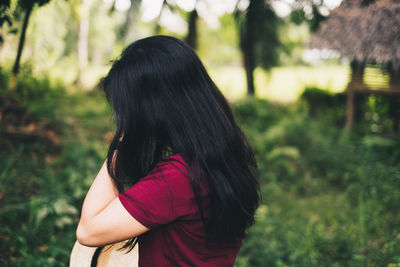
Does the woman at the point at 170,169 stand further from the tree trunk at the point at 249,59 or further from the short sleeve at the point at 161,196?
the tree trunk at the point at 249,59

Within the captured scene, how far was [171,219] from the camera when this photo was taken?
3.44ft

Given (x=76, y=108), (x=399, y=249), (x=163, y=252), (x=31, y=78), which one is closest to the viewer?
(x=163, y=252)

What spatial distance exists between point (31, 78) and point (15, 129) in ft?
4.66

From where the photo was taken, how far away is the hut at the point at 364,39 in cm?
565

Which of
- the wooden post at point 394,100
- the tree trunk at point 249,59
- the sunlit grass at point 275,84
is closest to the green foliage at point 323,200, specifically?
the wooden post at point 394,100

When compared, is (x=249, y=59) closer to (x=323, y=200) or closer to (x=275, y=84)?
(x=323, y=200)

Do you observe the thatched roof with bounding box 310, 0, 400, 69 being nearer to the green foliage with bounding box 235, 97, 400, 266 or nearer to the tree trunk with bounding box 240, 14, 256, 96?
the green foliage with bounding box 235, 97, 400, 266

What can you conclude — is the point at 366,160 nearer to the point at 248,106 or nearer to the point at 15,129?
the point at 248,106

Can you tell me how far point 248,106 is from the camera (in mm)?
9117

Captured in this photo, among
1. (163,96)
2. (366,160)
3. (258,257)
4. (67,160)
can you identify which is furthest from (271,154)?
(163,96)

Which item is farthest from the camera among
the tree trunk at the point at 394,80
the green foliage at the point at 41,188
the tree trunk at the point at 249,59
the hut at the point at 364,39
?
the tree trunk at the point at 249,59

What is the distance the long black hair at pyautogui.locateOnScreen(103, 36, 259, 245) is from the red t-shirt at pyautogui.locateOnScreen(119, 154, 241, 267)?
4 cm

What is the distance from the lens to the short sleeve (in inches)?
39.6

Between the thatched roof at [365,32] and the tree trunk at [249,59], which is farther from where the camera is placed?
the tree trunk at [249,59]
